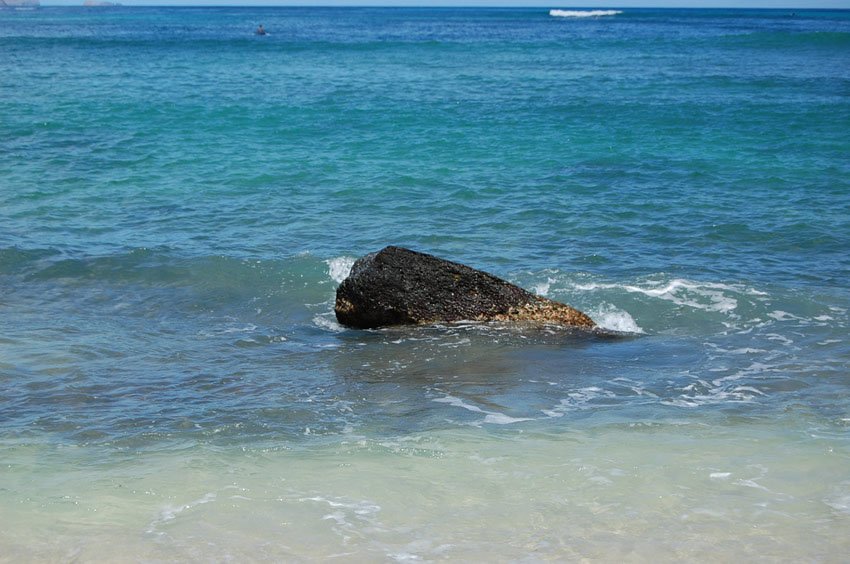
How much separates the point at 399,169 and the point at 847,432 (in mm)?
12787

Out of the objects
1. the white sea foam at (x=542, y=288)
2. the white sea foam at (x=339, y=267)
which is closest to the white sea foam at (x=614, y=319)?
the white sea foam at (x=542, y=288)

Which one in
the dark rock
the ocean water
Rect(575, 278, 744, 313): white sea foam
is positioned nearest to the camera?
the ocean water

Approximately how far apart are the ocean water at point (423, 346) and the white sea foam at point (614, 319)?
4 centimetres

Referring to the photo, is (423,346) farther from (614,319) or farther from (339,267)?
(339,267)

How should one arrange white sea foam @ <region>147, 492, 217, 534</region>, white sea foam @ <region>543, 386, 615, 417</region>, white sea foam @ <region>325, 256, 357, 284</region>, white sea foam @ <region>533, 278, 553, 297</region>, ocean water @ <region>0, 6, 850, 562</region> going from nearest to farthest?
1. white sea foam @ <region>147, 492, 217, 534</region>
2. ocean water @ <region>0, 6, 850, 562</region>
3. white sea foam @ <region>543, 386, 615, 417</region>
4. white sea foam @ <region>533, 278, 553, 297</region>
5. white sea foam @ <region>325, 256, 357, 284</region>

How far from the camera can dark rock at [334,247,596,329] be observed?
9.88 meters

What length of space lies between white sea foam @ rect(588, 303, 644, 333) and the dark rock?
2.05 feet

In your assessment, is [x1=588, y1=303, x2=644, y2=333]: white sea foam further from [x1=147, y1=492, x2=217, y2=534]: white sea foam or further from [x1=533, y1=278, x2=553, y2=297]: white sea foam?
[x1=147, y1=492, x2=217, y2=534]: white sea foam

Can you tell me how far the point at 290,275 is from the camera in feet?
40.3

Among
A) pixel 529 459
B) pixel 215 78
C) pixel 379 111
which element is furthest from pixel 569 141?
pixel 215 78

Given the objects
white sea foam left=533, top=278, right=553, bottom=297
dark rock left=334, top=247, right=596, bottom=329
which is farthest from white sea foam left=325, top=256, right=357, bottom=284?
white sea foam left=533, top=278, right=553, bottom=297

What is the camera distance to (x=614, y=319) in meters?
10.7

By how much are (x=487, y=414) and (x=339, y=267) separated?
211 inches

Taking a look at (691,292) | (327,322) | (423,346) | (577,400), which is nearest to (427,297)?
(423,346)
